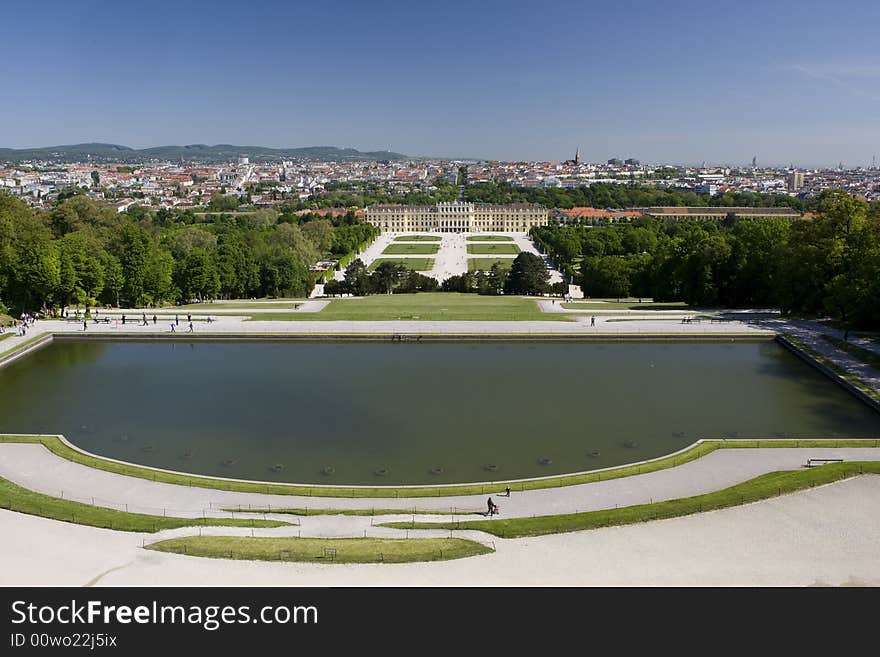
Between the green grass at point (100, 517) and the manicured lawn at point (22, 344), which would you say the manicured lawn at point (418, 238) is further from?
the green grass at point (100, 517)

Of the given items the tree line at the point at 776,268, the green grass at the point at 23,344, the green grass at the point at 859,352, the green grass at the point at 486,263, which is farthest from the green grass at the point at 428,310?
the green grass at the point at 486,263

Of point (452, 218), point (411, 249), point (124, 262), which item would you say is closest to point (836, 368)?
point (124, 262)

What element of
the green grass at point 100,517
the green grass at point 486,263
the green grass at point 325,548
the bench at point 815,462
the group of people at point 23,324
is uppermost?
the group of people at point 23,324

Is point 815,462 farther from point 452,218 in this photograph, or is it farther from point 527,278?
point 452,218

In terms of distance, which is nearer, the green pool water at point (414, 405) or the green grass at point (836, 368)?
the green pool water at point (414, 405)
